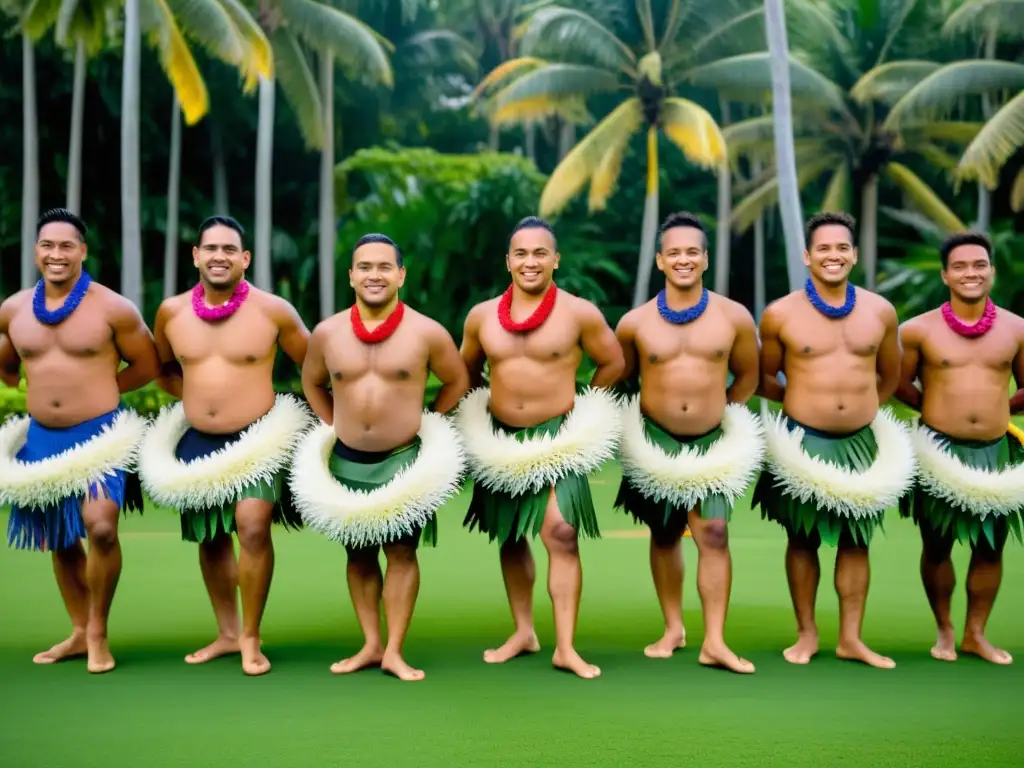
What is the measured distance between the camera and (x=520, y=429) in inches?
173

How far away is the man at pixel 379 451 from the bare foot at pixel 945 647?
1.93m

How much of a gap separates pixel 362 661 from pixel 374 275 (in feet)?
4.55

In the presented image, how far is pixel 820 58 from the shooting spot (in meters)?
20.5

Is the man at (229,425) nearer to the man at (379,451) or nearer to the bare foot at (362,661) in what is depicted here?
the man at (379,451)

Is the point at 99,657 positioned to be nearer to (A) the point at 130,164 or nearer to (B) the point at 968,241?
(B) the point at 968,241

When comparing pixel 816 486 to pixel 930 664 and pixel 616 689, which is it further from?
pixel 616 689

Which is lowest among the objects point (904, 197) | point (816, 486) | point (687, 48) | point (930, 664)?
point (930, 664)

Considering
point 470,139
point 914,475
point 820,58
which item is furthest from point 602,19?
point 914,475

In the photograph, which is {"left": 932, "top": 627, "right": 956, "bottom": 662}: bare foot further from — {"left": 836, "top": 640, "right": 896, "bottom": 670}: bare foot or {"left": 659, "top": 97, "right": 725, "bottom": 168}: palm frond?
{"left": 659, "top": 97, "right": 725, "bottom": 168}: palm frond

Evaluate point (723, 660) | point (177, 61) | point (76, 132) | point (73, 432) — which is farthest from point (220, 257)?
point (76, 132)

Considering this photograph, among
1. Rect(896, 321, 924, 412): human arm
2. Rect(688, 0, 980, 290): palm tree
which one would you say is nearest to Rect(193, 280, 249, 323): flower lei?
Rect(896, 321, 924, 412): human arm

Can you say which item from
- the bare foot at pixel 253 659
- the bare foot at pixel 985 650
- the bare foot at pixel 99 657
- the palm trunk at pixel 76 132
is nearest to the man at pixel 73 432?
the bare foot at pixel 99 657

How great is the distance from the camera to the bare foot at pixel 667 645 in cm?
447

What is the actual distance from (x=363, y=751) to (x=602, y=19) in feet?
59.9
